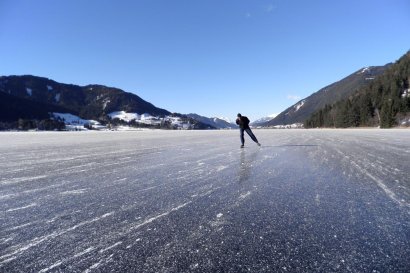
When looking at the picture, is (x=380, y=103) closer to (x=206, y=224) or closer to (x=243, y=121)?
(x=243, y=121)

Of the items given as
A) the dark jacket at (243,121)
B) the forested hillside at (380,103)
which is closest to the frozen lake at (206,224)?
the dark jacket at (243,121)

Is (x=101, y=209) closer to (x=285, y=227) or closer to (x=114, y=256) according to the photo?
(x=114, y=256)

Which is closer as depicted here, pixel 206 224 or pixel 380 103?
pixel 206 224

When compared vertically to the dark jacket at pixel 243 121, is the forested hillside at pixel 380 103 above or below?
above

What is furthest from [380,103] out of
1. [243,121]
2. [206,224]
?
[206,224]

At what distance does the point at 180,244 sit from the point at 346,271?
1630mm

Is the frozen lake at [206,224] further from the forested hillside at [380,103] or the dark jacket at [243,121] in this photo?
the forested hillside at [380,103]

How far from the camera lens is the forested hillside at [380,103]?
102750 mm

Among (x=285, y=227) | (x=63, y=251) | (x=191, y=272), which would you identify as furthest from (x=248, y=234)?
(x=63, y=251)

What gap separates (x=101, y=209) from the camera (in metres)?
4.82

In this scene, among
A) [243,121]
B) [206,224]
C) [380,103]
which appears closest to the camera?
[206,224]

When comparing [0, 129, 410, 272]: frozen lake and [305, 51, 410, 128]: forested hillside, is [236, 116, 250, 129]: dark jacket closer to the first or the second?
[0, 129, 410, 272]: frozen lake

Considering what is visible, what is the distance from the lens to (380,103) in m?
119

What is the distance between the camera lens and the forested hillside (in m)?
103
